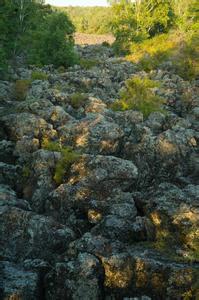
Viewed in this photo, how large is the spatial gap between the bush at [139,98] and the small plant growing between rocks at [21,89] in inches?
276

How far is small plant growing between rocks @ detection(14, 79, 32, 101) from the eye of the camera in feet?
98.7

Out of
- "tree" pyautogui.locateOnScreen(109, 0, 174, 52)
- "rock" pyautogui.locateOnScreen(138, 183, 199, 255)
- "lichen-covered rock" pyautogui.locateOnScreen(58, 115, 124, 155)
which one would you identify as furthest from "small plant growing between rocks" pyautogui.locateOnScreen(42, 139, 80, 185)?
"tree" pyautogui.locateOnScreen(109, 0, 174, 52)

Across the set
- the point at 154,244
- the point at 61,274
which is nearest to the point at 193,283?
the point at 154,244

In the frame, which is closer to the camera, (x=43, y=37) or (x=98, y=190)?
(x=98, y=190)

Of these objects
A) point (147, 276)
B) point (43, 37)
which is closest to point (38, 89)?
point (43, 37)

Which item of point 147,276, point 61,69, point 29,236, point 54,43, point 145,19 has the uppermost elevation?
point 145,19

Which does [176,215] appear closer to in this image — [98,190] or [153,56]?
[98,190]

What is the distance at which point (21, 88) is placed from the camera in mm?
31109

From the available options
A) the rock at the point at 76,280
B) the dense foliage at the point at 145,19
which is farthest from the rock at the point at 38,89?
the dense foliage at the point at 145,19

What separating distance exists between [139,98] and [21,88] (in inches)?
360

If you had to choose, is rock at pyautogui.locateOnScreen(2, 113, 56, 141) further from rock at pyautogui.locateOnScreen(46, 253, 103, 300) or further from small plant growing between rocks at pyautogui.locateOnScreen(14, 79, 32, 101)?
rock at pyautogui.locateOnScreen(46, 253, 103, 300)

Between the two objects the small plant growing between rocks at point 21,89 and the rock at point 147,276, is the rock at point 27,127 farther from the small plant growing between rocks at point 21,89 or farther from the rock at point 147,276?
the rock at point 147,276

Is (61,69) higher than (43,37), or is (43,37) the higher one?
(43,37)

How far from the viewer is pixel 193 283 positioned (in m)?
11.8
